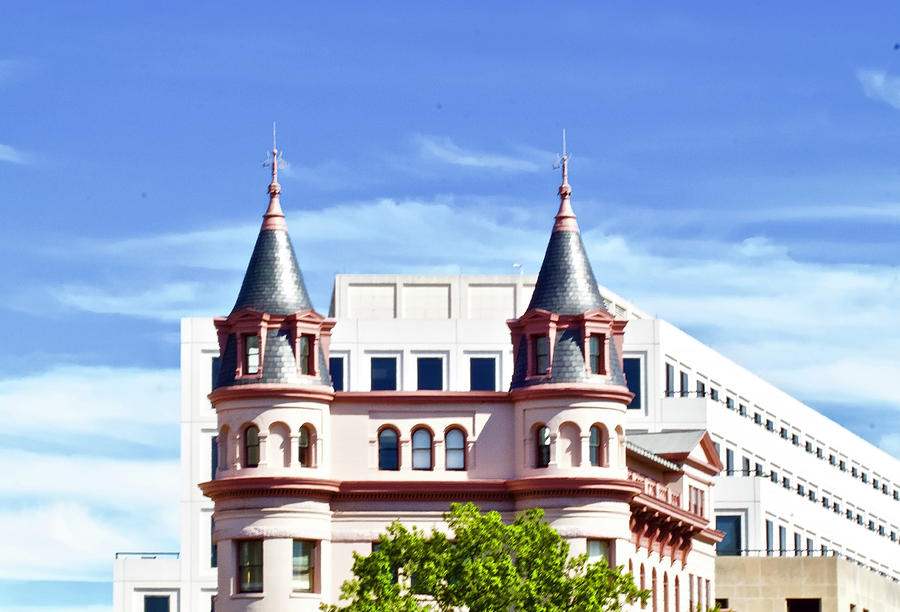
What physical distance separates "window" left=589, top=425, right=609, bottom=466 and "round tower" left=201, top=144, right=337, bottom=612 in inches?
430

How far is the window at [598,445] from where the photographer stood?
333 feet

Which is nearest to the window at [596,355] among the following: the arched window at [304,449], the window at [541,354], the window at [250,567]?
the window at [541,354]

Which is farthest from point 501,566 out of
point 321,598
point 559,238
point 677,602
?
point 677,602

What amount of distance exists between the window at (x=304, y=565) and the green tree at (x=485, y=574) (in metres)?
8.70

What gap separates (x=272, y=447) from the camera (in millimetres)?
100250

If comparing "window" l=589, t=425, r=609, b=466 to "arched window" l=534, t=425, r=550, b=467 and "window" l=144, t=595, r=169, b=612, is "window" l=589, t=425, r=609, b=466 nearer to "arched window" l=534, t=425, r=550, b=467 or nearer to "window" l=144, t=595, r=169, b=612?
"arched window" l=534, t=425, r=550, b=467

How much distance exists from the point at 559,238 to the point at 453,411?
898 cm

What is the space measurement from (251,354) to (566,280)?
13748 mm

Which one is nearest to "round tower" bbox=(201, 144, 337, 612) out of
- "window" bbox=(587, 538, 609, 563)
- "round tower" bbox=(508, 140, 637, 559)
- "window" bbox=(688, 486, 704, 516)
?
"round tower" bbox=(508, 140, 637, 559)

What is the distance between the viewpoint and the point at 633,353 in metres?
→ 146

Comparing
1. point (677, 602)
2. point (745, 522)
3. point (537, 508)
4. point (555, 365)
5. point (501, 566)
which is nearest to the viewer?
point (501, 566)

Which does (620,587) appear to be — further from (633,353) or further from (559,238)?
(633,353)

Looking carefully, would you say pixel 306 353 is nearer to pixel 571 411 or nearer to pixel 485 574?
pixel 571 411

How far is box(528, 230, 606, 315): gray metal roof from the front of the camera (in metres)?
103
